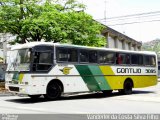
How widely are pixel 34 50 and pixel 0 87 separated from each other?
11157 mm

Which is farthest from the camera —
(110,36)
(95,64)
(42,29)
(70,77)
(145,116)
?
(110,36)

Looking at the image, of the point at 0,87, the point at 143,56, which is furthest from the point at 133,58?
the point at 0,87

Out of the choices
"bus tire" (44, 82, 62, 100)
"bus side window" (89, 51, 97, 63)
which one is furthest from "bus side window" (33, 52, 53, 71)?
"bus side window" (89, 51, 97, 63)

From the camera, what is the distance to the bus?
57.2ft

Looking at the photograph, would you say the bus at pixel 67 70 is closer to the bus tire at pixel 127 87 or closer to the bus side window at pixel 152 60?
the bus tire at pixel 127 87

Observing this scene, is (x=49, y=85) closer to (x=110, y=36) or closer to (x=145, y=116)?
(x=145, y=116)

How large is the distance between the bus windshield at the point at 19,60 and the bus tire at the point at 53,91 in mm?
1654

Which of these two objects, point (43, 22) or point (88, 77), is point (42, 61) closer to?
point (88, 77)

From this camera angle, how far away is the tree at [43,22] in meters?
26.8

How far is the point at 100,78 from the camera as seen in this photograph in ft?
68.9

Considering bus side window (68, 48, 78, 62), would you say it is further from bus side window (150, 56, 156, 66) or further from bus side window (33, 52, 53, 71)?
bus side window (150, 56, 156, 66)

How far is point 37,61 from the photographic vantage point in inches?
687

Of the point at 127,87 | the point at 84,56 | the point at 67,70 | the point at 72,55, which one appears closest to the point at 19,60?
the point at 67,70

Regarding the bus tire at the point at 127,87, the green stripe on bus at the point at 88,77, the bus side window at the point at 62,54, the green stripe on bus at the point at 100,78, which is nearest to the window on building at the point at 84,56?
the green stripe on bus at the point at 88,77
